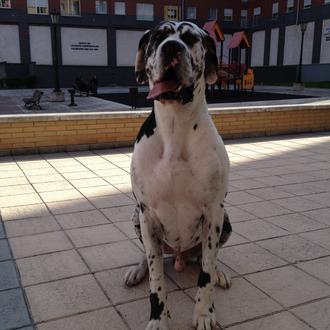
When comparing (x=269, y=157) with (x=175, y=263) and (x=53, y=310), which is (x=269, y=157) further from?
(x=53, y=310)

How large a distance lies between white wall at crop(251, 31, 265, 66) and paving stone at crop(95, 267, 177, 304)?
40.6m

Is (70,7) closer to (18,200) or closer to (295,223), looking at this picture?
(18,200)

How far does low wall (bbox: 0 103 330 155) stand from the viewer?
7.43 meters

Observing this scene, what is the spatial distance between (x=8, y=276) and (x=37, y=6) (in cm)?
3356

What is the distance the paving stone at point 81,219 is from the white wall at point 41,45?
30.7m

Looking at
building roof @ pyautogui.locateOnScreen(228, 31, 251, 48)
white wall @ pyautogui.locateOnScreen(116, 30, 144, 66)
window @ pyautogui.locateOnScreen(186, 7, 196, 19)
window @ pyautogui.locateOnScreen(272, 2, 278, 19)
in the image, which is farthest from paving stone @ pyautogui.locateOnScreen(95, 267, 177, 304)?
window @ pyautogui.locateOnScreen(272, 2, 278, 19)

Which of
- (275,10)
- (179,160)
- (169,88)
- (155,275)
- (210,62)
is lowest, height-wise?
(155,275)

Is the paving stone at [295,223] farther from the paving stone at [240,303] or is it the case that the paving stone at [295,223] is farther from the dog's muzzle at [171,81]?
the dog's muzzle at [171,81]

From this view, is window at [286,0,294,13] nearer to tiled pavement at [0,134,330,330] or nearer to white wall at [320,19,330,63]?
white wall at [320,19,330,63]

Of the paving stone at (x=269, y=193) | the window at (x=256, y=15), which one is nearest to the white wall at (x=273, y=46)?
the window at (x=256, y=15)

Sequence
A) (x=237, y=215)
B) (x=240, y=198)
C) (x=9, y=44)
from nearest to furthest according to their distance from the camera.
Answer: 1. (x=237, y=215)
2. (x=240, y=198)
3. (x=9, y=44)

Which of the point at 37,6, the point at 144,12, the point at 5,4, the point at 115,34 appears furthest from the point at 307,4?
the point at 5,4

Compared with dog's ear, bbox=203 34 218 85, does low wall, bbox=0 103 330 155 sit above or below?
below

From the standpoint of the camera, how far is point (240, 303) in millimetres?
2922
